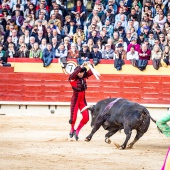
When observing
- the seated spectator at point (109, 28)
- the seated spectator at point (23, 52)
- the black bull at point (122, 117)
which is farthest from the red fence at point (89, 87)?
the black bull at point (122, 117)

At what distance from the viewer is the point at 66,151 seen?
36.7 feet

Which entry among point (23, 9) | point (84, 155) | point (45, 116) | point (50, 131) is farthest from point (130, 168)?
point (23, 9)

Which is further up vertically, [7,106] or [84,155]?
[84,155]

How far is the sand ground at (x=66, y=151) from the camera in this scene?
9781mm

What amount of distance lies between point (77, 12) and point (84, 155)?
7887 mm

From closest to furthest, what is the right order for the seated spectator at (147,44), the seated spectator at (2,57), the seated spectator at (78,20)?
the seated spectator at (147,44), the seated spectator at (2,57), the seated spectator at (78,20)

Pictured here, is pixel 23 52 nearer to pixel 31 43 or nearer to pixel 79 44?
pixel 31 43

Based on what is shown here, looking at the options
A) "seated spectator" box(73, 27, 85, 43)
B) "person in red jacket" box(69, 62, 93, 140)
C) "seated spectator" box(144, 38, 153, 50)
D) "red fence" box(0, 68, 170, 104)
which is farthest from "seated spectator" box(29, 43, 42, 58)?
"person in red jacket" box(69, 62, 93, 140)

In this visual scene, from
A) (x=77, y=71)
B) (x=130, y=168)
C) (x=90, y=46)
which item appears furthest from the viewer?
(x=90, y=46)

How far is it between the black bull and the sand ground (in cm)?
26

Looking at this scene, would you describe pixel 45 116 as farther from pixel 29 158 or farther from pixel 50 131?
pixel 29 158

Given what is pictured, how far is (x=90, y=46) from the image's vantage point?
17422mm

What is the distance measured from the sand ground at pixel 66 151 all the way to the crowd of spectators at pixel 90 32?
2.69 metres

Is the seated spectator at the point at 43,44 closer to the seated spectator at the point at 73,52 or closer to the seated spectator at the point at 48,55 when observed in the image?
the seated spectator at the point at 48,55
